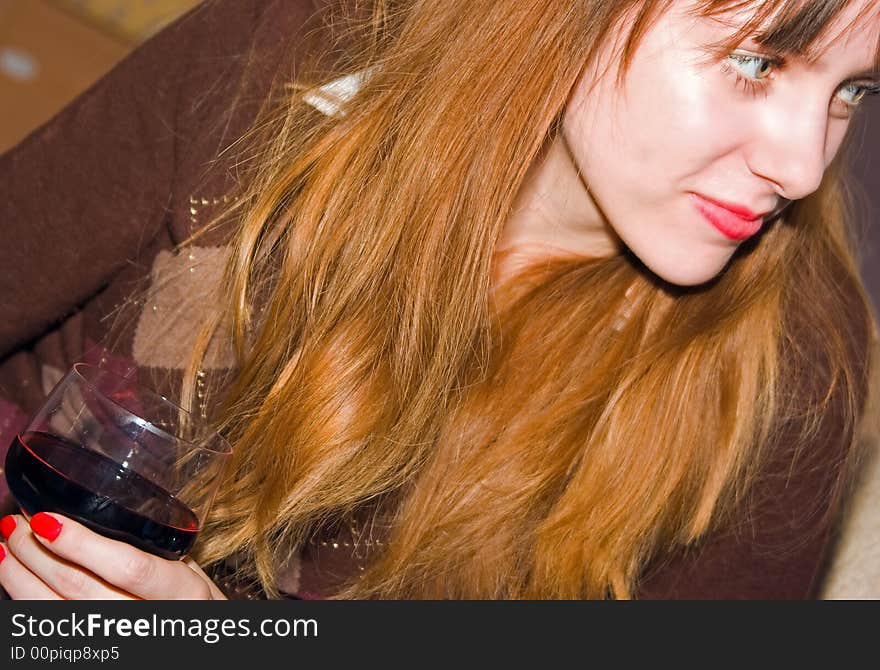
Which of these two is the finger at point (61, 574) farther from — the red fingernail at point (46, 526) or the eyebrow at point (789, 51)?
the eyebrow at point (789, 51)

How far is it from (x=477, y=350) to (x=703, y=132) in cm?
38

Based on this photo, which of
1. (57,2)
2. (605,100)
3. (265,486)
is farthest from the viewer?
(57,2)

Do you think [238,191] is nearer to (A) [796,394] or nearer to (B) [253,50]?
(B) [253,50]

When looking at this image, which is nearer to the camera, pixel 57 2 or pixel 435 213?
pixel 435 213

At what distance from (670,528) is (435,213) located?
20.3 inches

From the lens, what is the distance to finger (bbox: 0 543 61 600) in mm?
1011

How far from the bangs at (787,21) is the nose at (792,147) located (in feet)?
0.20

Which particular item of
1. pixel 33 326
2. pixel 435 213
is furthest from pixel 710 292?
pixel 33 326

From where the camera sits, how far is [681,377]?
53.0 inches

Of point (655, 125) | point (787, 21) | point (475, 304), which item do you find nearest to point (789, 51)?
point (787, 21)

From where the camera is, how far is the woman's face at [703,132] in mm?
1050

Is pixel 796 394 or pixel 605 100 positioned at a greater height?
pixel 605 100

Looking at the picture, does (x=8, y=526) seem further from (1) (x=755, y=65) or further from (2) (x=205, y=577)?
(1) (x=755, y=65)

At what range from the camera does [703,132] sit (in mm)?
1076
